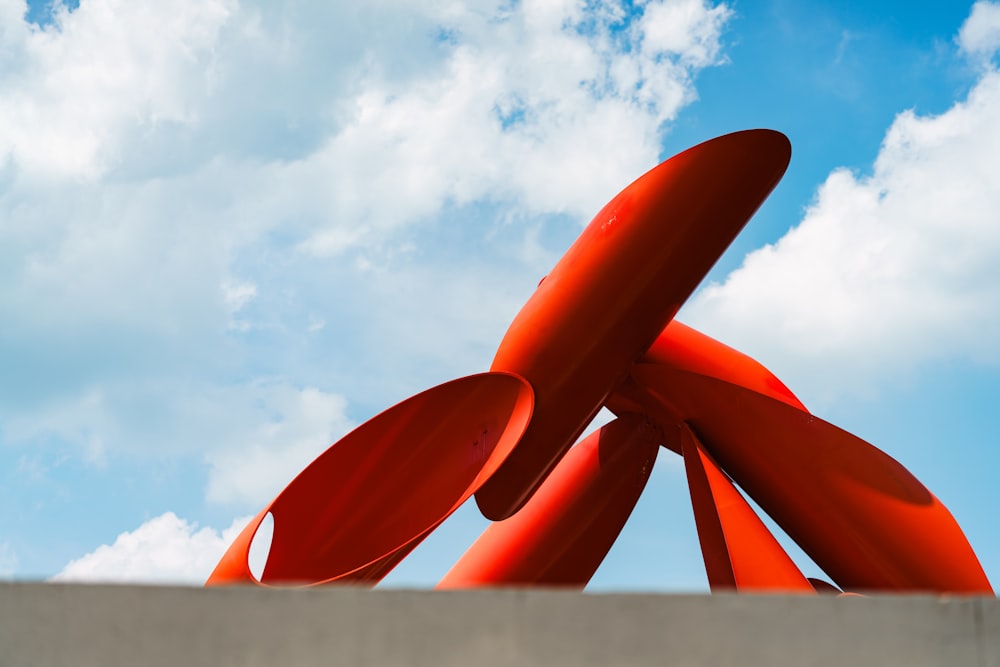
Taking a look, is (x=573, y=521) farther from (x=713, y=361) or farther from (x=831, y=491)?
(x=831, y=491)

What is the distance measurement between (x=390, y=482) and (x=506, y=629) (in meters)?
3.61

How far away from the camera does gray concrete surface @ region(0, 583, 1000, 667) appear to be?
2.81m

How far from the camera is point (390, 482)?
636 centimetres

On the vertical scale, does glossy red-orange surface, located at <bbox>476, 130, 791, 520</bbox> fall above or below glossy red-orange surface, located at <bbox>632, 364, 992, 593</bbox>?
above

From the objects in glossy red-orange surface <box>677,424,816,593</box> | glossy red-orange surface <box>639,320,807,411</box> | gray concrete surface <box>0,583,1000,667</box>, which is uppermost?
glossy red-orange surface <box>639,320,807,411</box>

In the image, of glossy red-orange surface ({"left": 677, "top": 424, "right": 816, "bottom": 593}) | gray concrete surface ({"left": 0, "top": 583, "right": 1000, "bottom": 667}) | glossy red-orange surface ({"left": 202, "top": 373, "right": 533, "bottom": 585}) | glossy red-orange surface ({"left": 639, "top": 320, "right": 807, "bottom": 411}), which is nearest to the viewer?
gray concrete surface ({"left": 0, "top": 583, "right": 1000, "bottom": 667})

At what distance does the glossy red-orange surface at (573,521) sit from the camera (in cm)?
746

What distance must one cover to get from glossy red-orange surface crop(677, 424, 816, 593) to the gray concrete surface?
3.06 meters

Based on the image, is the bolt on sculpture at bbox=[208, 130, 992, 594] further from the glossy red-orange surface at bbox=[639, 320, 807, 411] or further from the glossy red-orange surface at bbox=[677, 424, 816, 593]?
the glossy red-orange surface at bbox=[639, 320, 807, 411]

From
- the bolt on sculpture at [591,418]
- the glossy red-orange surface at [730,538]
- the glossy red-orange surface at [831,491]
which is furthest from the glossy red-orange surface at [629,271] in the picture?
the glossy red-orange surface at [730,538]

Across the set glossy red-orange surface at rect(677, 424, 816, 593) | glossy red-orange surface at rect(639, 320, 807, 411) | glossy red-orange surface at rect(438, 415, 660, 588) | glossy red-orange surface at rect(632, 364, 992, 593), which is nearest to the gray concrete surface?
glossy red-orange surface at rect(677, 424, 816, 593)

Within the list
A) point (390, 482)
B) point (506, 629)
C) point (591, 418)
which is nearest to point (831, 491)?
point (591, 418)

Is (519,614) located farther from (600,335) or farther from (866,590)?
(866,590)

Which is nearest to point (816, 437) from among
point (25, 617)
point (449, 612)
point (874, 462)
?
point (874, 462)
